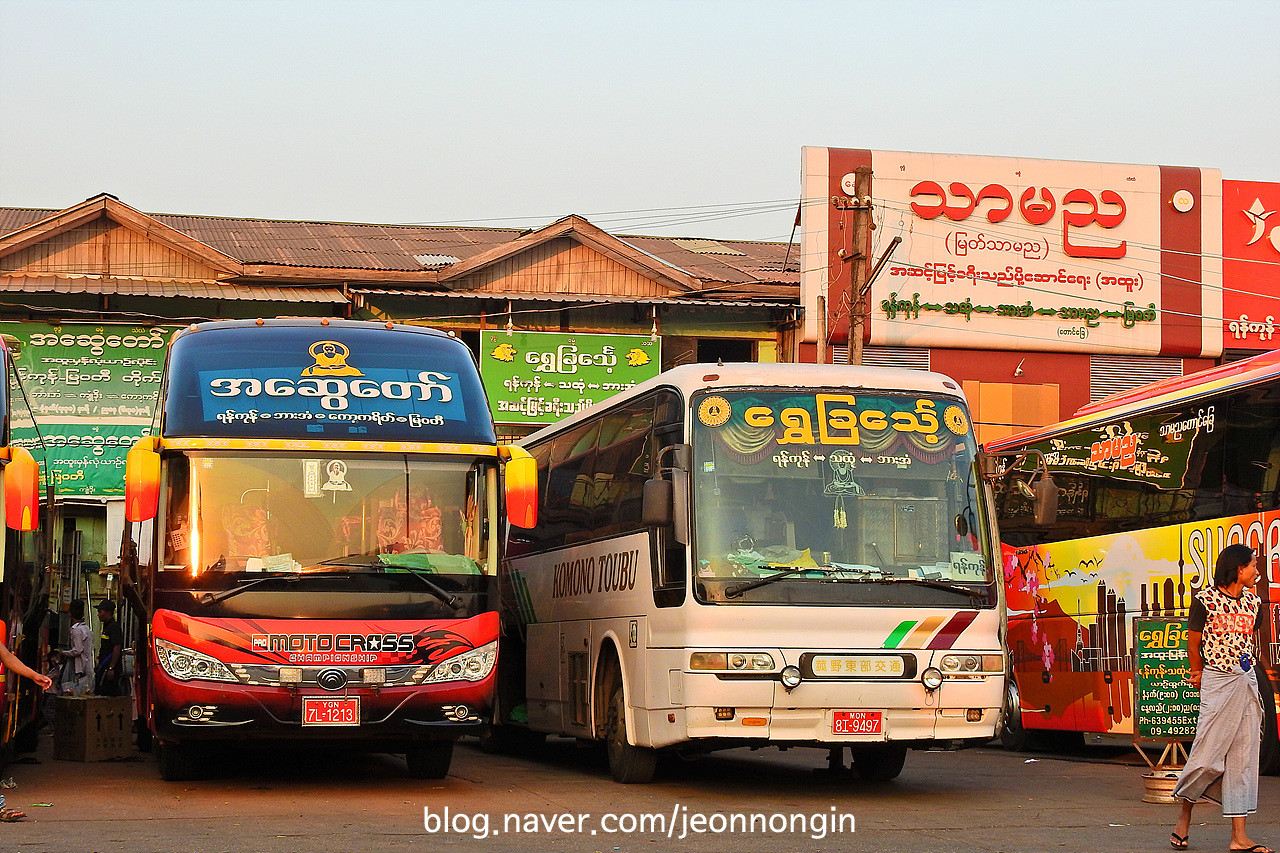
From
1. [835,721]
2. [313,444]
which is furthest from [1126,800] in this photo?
[313,444]

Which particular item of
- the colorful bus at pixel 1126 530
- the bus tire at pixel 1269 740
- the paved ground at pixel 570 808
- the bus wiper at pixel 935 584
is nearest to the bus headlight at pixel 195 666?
the paved ground at pixel 570 808

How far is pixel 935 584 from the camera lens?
1085 cm

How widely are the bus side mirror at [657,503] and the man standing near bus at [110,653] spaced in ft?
38.7

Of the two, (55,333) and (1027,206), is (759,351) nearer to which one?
(1027,206)

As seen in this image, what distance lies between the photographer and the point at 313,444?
11.2 meters

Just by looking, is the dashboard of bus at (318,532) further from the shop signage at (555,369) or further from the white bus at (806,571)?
the shop signage at (555,369)

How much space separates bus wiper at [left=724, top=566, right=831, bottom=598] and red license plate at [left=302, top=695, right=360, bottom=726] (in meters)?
2.72

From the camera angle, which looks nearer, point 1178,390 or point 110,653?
point 1178,390

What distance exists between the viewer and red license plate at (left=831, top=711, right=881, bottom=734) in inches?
415

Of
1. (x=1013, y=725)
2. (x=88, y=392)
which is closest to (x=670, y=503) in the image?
(x=1013, y=725)

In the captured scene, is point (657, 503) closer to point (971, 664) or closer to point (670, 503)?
point (670, 503)

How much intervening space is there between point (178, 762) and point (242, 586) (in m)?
2.14

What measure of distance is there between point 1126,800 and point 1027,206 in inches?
770

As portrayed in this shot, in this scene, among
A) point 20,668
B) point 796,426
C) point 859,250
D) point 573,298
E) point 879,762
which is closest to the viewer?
point 20,668
